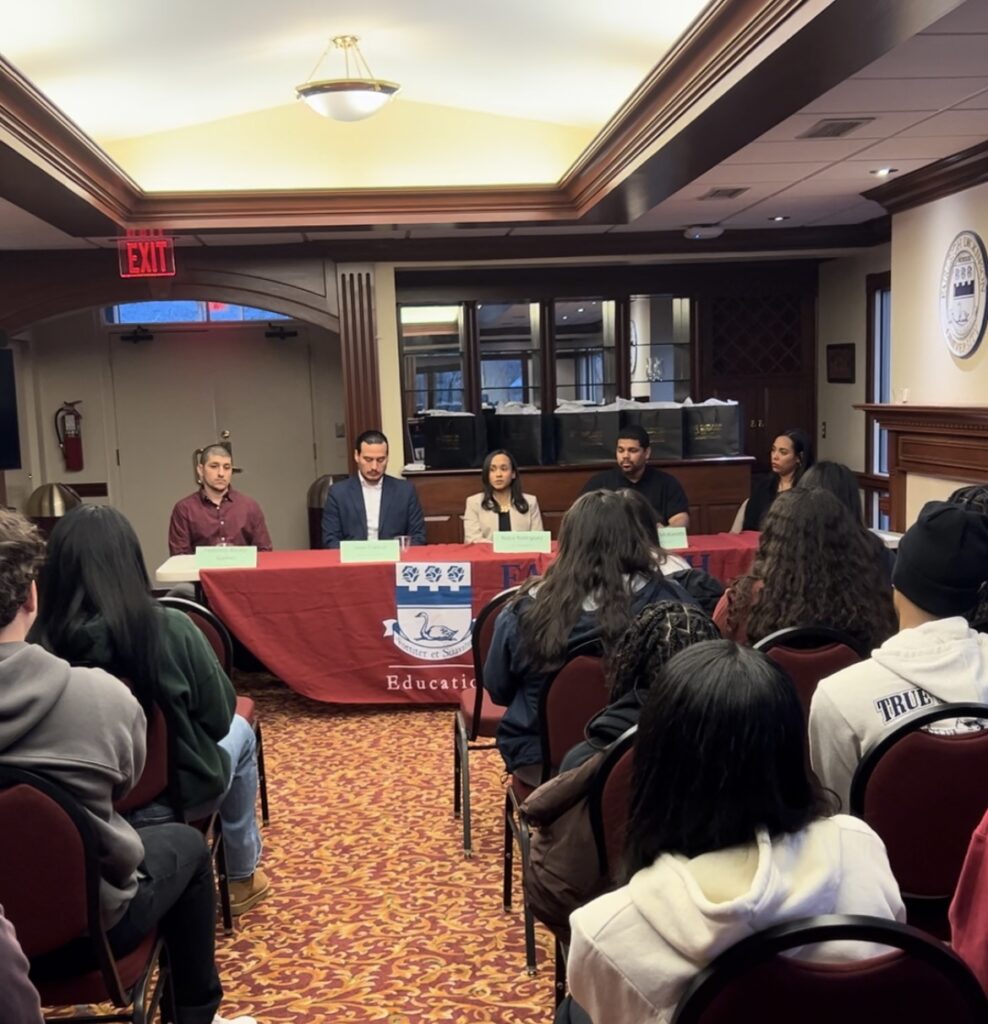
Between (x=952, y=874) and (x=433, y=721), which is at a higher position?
(x=952, y=874)

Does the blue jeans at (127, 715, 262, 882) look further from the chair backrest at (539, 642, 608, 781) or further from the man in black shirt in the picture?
the man in black shirt

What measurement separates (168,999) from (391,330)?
5224 millimetres

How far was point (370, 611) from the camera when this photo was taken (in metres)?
4.29

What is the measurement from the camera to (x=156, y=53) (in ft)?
13.3

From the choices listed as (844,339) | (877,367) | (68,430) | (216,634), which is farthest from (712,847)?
(68,430)

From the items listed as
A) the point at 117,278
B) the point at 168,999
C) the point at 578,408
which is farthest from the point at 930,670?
the point at 117,278

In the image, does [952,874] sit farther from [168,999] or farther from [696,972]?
[168,999]

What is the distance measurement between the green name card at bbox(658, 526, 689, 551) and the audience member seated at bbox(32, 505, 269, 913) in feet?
8.18

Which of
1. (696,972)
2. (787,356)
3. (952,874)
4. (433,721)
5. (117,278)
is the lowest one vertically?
(433,721)

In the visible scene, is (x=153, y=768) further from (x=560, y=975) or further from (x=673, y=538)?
(x=673, y=538)

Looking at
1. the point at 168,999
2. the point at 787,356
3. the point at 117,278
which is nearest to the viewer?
the point at 168,999

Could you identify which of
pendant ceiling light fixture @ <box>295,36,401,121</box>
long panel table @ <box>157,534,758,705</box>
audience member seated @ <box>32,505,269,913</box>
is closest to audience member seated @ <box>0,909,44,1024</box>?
audience member seated @ <box>32,505,269,913</box>

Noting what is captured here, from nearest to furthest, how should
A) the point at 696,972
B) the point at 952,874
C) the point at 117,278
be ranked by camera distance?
1. the point at 696,972
2. the point at 952,874
3. the point at 117,278

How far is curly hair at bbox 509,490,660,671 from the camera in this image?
90.9 inches
